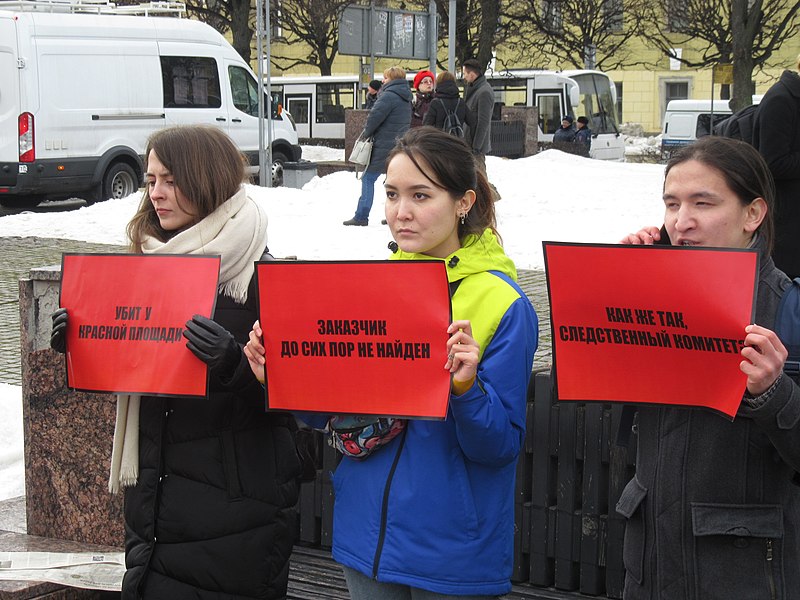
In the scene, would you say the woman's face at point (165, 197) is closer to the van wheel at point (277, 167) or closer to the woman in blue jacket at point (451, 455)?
the woman in blue jacket at point (451, 455)

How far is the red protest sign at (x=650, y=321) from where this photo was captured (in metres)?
2.42

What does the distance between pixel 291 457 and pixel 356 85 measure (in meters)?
37.6

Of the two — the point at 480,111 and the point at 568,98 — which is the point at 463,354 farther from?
the point at 568,98

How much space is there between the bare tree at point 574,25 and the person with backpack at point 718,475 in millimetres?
35740

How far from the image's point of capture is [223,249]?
3.22 m

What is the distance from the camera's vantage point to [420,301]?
108 inches

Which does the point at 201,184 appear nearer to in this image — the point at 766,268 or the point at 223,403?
the point at 223,403

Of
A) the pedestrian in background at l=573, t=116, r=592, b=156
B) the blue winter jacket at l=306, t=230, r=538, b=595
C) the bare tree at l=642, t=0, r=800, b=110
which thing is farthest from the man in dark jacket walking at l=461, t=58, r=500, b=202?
the pedestrian in background at l=573, t=116, r=592, b=156

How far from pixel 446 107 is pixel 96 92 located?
587 centimetres

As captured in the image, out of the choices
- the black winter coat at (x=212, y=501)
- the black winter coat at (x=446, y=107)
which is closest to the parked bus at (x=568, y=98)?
the black winter coat at (x=446, y=107)

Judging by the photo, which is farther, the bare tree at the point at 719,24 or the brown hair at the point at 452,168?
the bare tree at the point at 719,24

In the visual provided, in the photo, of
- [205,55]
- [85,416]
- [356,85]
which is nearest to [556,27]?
[356,85]

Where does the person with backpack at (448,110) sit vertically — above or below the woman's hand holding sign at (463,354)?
above

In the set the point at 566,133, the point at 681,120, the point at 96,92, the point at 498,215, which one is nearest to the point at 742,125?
the point at 498,215
